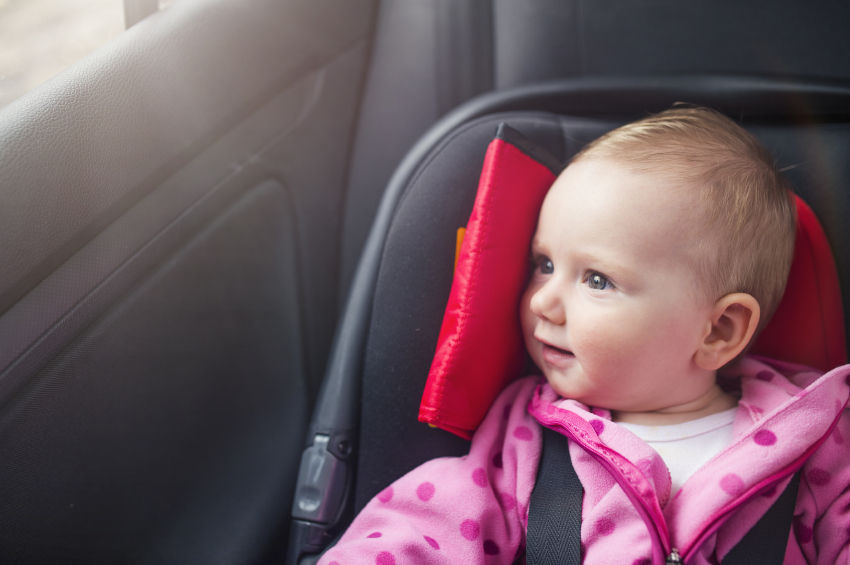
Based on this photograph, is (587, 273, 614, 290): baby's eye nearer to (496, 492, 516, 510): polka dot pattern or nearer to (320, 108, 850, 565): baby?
(320, 108, 850, 565): baby

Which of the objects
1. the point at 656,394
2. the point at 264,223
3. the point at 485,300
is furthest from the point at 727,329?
the point at 264,223

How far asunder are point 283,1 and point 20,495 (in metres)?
0.86

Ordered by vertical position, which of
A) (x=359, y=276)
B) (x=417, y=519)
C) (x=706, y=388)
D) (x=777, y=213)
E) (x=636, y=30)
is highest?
(x=636, y=30)

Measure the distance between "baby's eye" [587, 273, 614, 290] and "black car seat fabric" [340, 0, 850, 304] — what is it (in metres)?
0.54

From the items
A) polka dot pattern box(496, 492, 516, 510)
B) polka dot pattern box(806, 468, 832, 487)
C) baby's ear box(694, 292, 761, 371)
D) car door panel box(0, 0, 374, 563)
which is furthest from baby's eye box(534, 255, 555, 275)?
car door panel box(0, 0, 374, 563)

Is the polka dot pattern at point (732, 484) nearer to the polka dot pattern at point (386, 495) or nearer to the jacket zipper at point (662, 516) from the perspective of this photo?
the jacket zipper at point (662, 516)

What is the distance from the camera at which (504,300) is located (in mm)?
816

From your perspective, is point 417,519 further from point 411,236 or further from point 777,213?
point 777,213

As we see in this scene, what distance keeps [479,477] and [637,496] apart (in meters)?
0.20

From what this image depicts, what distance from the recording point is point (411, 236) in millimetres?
876

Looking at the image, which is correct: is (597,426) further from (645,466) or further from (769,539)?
(769,539)

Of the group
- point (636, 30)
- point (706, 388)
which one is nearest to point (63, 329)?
point (706, 388)

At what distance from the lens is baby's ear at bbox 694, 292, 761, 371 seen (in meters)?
0.71

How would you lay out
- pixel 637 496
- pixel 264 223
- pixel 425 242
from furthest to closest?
pixel 264 223
pixel 425 242
pixel 637 496
